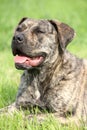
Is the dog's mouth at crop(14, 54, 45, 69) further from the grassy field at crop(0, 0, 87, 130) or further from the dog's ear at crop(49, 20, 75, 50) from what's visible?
the grassy field at crop(0, 0, 87, 130)

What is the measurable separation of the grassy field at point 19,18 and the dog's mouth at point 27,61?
64 cm

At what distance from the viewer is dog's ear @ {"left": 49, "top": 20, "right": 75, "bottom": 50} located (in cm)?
745

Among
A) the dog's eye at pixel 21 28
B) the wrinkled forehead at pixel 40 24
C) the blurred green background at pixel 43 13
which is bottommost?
the blurred green background at pixel 43 13

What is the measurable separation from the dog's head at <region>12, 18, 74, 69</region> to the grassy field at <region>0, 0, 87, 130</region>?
0.76 meters

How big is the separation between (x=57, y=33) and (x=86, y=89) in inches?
35.2

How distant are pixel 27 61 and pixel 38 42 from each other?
0.30 m

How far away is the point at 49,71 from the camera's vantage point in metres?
7.55

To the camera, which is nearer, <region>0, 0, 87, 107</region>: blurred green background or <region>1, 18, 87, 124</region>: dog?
<region>1, 18, 87, 124</region>: dog

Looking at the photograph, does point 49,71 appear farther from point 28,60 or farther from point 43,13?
point 43,13

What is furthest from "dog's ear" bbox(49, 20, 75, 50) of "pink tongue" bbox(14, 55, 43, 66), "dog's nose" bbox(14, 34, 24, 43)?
"dog's nose" bbox(14, 34, 24, 43)

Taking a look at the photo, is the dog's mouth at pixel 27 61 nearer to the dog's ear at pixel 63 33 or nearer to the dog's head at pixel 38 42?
the dog's head at pixel 38 42

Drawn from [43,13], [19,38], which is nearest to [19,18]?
[43,13]

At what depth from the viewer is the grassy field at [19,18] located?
8.96 metres

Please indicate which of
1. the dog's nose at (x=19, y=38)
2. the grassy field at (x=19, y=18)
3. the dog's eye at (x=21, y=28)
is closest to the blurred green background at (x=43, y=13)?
the grassy field at (x=19, y=18)
